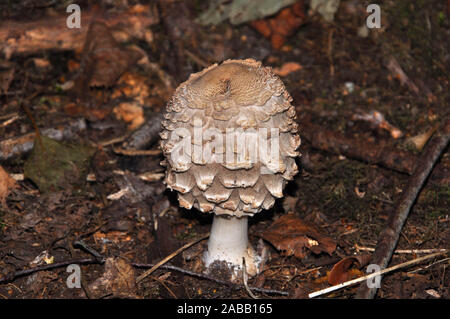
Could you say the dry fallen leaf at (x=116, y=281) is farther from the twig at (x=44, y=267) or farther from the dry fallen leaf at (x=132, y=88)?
the dry fallen leaf at (x=132, y=88)

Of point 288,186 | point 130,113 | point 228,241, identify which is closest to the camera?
point 228,241

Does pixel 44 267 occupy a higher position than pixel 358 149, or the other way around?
pixel 358 149

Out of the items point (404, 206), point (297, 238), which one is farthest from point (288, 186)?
point (404, 206)

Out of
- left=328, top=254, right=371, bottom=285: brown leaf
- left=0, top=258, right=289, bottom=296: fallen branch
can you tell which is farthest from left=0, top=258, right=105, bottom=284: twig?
left=328, top=254, right=371, bottom=285: brown leaf
